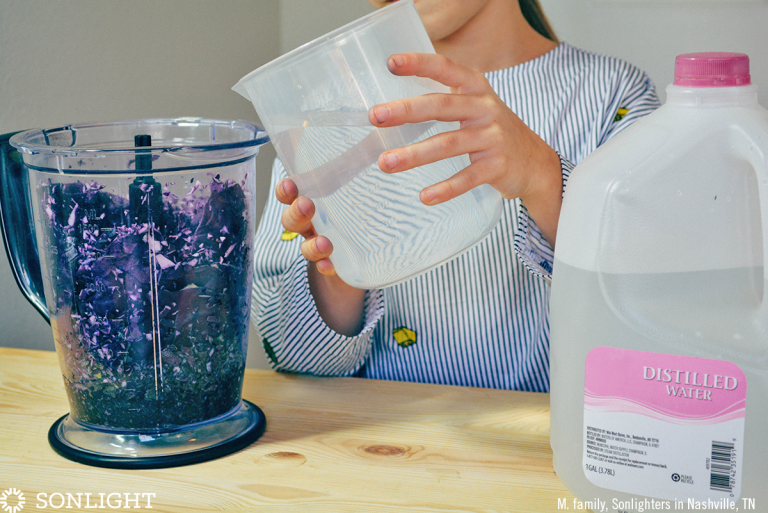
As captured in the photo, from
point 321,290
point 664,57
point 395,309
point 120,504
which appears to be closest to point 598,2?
point 664,57

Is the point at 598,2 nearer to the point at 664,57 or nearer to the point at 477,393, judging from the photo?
the point at 664,57

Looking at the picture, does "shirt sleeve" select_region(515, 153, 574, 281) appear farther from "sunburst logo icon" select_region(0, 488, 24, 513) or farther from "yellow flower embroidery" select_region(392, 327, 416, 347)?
"sunburst logo icon" select_region(0, 488, 24, 513)

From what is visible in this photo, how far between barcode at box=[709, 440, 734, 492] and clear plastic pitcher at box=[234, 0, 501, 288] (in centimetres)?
25

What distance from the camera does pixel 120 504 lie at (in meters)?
0.51

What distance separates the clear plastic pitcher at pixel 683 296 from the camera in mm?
426

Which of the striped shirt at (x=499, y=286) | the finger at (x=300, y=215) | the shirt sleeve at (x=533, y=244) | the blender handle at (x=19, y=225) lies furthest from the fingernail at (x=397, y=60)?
the striped shirt at (x=499, y=286)

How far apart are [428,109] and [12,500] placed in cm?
45

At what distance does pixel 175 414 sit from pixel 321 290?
1.12ft

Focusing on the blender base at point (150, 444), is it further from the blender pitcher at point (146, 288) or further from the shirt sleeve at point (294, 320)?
the shirt sleeve at point (294, 320)

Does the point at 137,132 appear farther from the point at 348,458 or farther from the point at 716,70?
the point at 716,70

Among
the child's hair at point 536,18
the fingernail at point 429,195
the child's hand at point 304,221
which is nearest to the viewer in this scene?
the fingernail at point 429,195

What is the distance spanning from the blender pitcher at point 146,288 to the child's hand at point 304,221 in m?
0.05

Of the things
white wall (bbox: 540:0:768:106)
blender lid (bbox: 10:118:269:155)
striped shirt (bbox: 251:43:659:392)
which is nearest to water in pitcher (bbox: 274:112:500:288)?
blender lid (bbox: 10:118:269:155)

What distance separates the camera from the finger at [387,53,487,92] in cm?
48
